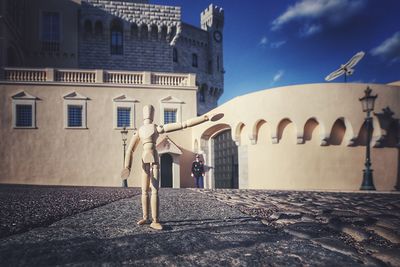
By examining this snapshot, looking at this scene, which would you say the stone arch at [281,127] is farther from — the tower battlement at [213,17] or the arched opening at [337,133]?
the tower battlement at [213,17]

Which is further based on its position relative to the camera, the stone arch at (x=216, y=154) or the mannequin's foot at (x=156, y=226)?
the stone arch at (x=216, y=154)

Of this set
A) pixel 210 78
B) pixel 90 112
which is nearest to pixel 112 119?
pixel 90 112

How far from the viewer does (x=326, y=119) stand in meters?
11.3

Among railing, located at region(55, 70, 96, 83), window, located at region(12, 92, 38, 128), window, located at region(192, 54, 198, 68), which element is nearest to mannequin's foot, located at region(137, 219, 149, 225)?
railing, located at region(55, 70, 96, 83)

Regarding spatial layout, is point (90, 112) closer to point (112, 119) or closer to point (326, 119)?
point (112, 119)

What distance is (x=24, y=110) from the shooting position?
16.1 m

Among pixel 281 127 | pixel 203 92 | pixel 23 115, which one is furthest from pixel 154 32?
pixel 281 127

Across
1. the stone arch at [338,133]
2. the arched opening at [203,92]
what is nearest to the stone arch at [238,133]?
the stone arch at [338,133]

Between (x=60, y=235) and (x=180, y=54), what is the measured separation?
27099 mm

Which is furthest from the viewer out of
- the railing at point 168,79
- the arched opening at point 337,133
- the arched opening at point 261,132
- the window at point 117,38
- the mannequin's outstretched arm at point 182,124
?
the window at point 117,38

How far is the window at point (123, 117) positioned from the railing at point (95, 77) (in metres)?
1.68

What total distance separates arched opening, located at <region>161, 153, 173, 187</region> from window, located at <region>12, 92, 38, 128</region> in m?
8.01

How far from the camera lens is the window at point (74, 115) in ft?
53.8

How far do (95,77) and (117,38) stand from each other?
663 cm
